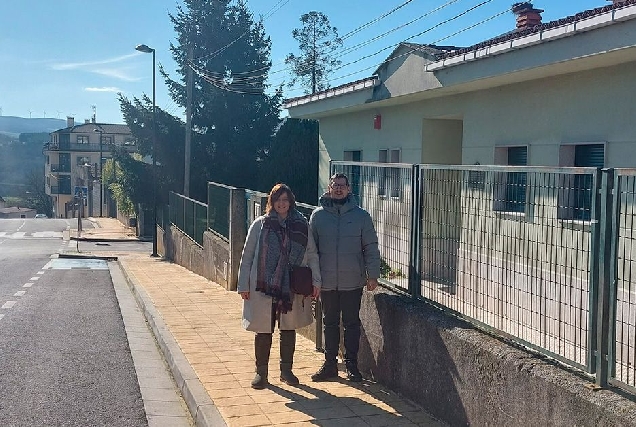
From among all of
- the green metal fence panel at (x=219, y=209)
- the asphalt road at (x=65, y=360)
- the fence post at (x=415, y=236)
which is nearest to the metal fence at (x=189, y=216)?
the green metal fence panel at (x=219, y=209)

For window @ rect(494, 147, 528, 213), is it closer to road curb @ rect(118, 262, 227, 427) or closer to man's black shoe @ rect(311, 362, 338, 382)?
man's black shoe @ rect(311, 362, 338, 382)

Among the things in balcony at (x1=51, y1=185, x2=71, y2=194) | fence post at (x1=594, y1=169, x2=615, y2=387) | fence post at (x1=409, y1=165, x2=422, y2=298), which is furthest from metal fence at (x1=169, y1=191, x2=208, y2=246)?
balcony at (x1=51, y1=185, x2=71, y2=194)

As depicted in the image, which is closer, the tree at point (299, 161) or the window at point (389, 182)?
the window at point (389, 182)

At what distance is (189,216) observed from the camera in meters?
20.9

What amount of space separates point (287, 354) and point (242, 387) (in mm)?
480

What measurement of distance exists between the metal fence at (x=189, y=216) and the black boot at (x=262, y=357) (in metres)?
11.6

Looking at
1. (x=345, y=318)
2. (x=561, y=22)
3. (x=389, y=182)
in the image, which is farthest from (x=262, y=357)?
(x=561, y=22)

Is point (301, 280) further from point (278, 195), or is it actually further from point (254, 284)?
point (278, 195)

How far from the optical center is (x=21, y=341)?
876 centimetres

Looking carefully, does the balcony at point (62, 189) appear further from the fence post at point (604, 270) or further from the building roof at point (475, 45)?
the fence post at point (604, 270)

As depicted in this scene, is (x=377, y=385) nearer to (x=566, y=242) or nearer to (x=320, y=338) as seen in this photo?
(x=320, y=338)

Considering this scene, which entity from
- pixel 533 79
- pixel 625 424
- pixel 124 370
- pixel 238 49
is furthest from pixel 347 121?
pixel 238 49

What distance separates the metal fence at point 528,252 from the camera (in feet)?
12.0

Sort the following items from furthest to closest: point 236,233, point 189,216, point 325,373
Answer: point 189,216, point 236,233, point 325,373
